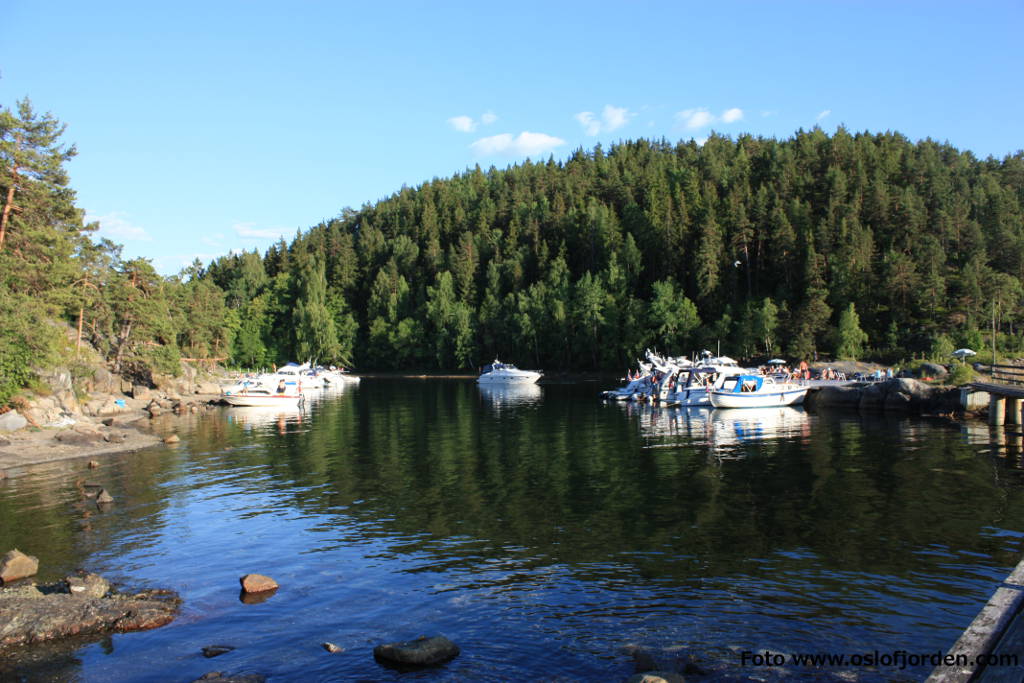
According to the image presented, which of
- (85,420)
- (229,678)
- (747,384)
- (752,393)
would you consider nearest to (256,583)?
(229,678)

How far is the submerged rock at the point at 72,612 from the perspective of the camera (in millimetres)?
12680

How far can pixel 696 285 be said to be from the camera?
111312 millimetres

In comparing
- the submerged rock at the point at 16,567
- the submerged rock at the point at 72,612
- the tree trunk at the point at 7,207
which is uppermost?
the tree trunk at the point at 7,207

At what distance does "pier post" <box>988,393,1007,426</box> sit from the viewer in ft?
131

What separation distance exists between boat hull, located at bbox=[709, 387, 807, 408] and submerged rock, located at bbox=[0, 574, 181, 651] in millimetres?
47828

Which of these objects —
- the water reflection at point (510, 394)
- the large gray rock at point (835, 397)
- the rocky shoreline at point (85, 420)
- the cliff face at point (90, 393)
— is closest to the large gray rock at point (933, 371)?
the large gray rock at point (835, 397)

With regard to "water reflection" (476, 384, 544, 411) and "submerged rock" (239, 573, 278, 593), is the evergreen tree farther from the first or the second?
"submerged rock" (239, 573, 278, 593)

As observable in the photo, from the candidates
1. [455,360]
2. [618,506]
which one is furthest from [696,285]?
[618,506]

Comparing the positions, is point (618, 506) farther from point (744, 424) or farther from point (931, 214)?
point (931, 214)

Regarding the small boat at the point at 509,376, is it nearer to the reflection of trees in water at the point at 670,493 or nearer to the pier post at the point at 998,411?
the reflection of trees in water at the point at 670,493

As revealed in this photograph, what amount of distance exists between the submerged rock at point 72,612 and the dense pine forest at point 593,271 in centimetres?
2719

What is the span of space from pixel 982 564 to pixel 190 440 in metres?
38.5

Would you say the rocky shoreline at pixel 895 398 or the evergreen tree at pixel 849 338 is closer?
the rocky shoreline at pixel 895 398

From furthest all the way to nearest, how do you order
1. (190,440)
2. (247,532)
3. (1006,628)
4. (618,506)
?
(190,440)
(618,506)
(247,532)
(1006,628)
